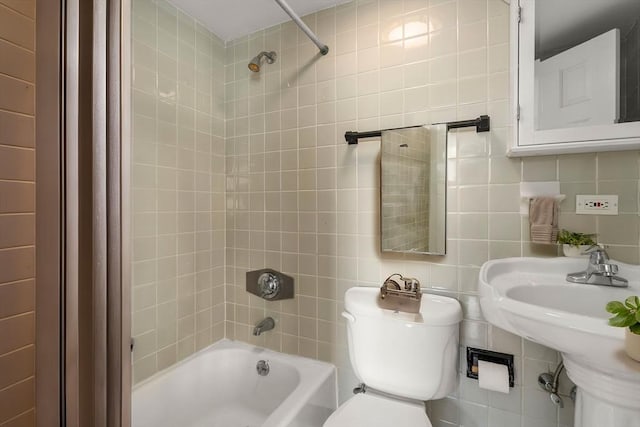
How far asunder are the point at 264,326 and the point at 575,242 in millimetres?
1435

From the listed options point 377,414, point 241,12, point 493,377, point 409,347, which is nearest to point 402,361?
point 409,347

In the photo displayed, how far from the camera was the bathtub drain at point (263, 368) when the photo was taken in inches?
62.8

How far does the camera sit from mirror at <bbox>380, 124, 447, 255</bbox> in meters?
1.28

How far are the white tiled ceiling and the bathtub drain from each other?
73.0 inches

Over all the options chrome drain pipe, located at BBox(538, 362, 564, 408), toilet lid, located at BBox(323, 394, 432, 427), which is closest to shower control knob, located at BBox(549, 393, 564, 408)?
chrome drain pipe, located at BBox(538, 362, 564, 408)

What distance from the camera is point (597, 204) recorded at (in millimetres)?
1067

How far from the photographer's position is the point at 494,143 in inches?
47.2

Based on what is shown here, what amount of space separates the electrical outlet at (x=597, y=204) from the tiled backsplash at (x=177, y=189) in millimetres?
1651

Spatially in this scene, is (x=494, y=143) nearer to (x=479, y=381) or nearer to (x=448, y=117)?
(x=448, y=117)

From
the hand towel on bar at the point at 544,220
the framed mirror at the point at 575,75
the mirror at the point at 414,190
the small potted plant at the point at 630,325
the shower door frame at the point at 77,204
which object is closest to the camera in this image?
the shower door frame at the point at 77,204

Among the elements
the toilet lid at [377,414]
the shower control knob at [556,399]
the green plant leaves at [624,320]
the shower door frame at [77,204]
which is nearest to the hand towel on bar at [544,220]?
the green plant leaves at [624,320]

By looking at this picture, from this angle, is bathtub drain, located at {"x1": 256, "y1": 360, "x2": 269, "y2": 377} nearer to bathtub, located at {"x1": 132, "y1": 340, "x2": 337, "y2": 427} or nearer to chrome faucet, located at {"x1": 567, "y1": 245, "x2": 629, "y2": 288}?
bathtub, located at {"x1": 132, "y1": 340, "x2": 337, "y2": 427}

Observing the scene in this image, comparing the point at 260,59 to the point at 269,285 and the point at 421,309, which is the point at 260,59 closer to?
the point at 269,285

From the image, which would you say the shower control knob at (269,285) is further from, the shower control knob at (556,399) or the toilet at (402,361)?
the shower control knob at (556,399)
